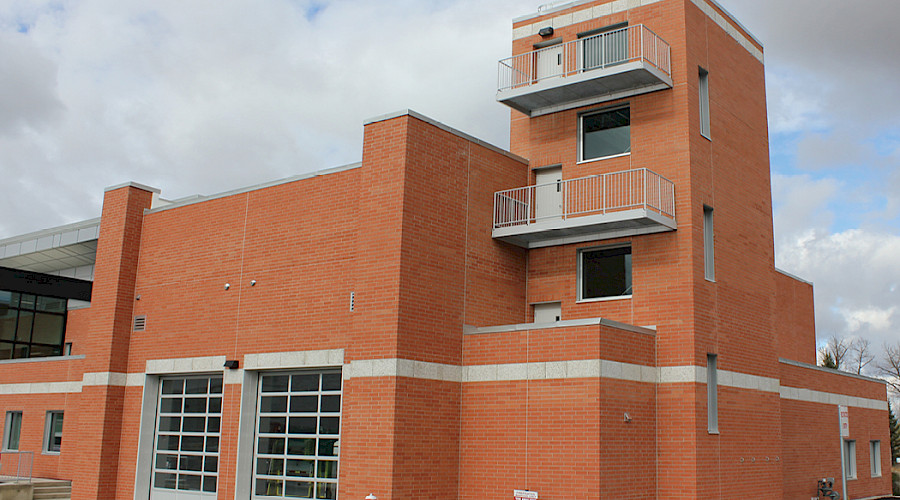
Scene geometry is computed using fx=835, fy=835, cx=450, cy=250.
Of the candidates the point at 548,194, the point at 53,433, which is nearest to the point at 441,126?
the point at 548,194

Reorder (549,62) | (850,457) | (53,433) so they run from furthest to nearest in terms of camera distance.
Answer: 1. (850,457)
2. (53,433)
3. (549,62)

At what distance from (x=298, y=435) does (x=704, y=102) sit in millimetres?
13228

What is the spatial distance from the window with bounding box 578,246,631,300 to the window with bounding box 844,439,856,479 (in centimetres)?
1267

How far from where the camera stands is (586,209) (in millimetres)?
21031

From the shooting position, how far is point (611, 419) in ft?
57.3

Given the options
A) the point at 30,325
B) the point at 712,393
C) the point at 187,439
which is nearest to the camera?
the point at 712,393

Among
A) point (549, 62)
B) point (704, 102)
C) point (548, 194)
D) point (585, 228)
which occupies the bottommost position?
point (585, 228)

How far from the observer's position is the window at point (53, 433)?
26641mm

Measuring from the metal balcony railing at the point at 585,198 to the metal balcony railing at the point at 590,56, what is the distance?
9.14 ft

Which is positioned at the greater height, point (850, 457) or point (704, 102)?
point (704, 102)

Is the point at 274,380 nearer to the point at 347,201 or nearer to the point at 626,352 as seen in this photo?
the point at 347,201

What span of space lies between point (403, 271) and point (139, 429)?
10199mm

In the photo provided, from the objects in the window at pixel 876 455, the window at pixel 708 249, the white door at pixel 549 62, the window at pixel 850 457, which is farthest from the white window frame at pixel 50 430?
the window at pixel 876 455

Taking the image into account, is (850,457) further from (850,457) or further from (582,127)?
(582,127)
